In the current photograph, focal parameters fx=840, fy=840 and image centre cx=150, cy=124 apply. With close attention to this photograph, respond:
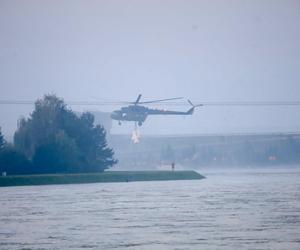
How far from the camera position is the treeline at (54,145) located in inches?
4198

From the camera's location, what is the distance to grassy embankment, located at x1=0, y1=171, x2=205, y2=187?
98469 millimetres

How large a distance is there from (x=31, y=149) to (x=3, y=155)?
1124 centimetres

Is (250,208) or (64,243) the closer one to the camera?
(64,243)

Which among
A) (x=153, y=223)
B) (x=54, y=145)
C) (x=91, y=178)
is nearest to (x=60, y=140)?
(x=54, y=145)

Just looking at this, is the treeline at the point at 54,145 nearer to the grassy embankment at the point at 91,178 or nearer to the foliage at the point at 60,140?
the foliage at the point at 60,140

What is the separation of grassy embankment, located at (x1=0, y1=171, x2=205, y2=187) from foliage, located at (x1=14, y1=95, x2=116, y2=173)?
3.05 meters

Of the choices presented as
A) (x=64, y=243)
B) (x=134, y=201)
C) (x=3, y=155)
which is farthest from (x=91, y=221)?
(x=3, y=155)

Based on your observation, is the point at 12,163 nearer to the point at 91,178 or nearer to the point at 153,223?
the point at 91,178

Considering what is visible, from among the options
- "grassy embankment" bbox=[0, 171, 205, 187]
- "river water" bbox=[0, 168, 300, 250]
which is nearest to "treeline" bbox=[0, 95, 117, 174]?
"grassy embankment" bbox=[0, 171, 205, 187]

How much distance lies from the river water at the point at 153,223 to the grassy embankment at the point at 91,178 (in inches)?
1295

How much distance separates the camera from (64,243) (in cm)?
3534

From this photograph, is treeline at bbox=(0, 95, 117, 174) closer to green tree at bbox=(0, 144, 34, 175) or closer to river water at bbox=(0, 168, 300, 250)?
green tree at bbox=(0, 144, 34, 175)

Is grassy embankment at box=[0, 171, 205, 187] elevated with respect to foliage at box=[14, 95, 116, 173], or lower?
lower

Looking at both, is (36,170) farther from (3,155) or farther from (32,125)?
(32,125)
